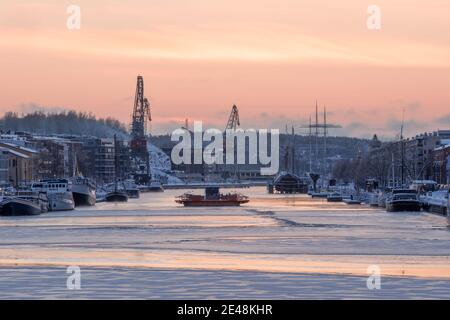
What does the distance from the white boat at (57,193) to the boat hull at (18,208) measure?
11195 millimetres

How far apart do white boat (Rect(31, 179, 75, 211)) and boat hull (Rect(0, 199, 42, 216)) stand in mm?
11195

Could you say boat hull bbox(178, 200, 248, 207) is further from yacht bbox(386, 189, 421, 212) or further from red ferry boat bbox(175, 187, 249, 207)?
yacht bbox(386, 189, 421, 212)

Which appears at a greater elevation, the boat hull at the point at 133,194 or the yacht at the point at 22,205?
the yacht at the point at 22,205

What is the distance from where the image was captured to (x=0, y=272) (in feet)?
108

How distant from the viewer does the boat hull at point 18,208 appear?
9131 centimetres

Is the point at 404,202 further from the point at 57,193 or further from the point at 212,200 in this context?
the point at 212,200

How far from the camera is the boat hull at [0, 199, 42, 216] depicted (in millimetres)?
91312

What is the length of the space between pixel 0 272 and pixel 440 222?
41470 mm

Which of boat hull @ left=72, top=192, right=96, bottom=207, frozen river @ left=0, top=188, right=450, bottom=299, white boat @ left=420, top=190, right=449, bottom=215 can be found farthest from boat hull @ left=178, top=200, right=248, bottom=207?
frozen river @ left=0, top=188, right=450, bottom=299

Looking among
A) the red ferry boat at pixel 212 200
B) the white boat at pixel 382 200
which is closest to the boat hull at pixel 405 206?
the white boat at pixel 382 200

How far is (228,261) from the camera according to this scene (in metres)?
37.3

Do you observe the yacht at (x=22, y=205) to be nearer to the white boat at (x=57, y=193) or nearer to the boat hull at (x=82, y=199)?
the white boat at (x=57, y=193)
